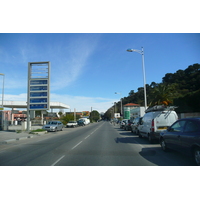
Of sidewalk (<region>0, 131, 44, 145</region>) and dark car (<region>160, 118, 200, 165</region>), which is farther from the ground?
dark car (<region>160, 118, 200, 165</region>)

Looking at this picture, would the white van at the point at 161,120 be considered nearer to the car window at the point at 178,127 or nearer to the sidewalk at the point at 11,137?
the car window at the point at 178,127

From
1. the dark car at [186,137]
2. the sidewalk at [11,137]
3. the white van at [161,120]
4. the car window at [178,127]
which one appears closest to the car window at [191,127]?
the dark car at [186,137]

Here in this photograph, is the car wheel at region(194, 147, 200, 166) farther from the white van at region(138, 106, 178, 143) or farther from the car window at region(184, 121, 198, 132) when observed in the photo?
the white van at region(138, 106, 178, 143)

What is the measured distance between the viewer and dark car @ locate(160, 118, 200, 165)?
6.31m

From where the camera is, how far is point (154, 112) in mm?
12359

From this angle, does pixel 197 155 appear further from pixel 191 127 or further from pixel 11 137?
pixel 11 137

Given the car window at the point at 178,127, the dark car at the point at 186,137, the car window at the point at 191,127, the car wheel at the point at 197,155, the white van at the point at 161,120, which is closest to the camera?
the car wheel at the point at 197,155

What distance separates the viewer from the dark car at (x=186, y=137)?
631cm

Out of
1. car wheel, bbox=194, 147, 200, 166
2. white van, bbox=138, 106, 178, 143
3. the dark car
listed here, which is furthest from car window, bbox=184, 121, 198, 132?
white van, bbox=138, 106, 178, 143

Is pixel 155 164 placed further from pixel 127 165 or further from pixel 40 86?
pixel 40 86

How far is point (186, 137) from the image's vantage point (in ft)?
22.4

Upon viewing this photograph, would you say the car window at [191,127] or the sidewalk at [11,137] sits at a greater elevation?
the car window at [191,127]

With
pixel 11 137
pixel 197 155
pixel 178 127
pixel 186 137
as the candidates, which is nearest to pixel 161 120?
pixel 178 127

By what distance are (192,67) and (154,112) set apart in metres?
54.1
